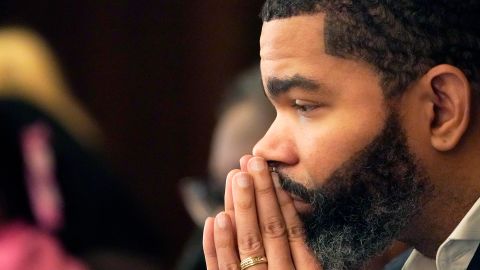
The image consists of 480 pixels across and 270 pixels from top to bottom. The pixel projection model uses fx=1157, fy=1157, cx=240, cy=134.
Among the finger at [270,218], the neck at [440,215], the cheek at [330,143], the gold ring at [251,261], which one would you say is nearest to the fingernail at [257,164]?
the finger at [270,218]

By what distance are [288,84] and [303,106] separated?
56 millimetres

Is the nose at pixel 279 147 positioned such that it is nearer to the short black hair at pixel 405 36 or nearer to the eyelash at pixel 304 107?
the eyelash at pixel 304 107

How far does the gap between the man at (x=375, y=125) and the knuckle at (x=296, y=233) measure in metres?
0.04

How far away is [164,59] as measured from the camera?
6086 millimetres

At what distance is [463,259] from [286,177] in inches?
16.1

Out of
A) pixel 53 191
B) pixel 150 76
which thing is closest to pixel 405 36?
pixel 53 191

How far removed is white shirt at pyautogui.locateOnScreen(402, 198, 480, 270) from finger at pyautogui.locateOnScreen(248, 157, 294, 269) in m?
0.36

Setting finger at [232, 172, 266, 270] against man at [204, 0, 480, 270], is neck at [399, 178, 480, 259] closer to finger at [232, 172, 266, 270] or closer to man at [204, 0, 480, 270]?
man at [204, 0, 480, 270]

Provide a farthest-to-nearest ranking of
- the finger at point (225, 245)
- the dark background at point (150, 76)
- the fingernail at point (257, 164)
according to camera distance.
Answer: the dark background at point (150, 76), the finger at point (225, 245), the fingernail at point (257, 164)

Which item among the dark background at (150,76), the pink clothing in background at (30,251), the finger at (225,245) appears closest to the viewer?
the finger at (225,245)

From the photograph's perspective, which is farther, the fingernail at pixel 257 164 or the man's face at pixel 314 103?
the fingernail at pixel 257 164

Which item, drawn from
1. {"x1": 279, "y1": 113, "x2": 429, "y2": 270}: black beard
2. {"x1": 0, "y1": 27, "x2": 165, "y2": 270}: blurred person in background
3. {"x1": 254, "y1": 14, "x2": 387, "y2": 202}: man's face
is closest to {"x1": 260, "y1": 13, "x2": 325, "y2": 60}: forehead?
{"x1": 254, "y1": 14, "x2": 387, "y2": 202}: man's face

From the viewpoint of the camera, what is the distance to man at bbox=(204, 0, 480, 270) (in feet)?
7.77

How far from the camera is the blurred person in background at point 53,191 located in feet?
14.3
